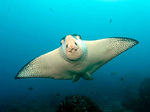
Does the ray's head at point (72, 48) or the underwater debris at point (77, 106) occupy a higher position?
the ray's head at point (72, 48)

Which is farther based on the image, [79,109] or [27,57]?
[27,57]

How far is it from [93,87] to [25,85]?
36.0 metres

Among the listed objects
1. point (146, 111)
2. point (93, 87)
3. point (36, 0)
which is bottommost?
point (146, 111)

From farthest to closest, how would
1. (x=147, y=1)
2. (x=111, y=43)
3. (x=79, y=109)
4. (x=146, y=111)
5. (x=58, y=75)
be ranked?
(x=147, y=1) < (x=146, y=111) < (x=58, y=75) < (x=111, y=43) < (x=79, y=109)

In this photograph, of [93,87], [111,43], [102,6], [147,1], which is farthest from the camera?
[102,6]

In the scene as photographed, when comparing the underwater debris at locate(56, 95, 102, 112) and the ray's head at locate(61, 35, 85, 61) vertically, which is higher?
the ray's head at locate(61, 35, 85, 61)

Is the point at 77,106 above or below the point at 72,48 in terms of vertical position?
below

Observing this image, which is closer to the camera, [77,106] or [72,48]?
[72,48]

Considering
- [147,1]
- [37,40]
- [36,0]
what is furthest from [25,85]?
[147,1]

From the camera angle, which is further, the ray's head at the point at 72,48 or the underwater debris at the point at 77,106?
the underwater debris at the point at 77,106

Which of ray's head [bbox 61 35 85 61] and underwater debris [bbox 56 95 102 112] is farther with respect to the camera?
underwater debris [bbox 56 95 102 112]

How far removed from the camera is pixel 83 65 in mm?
3947

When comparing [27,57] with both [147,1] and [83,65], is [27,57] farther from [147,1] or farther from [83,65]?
[83,65]

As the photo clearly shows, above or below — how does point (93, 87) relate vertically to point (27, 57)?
below
